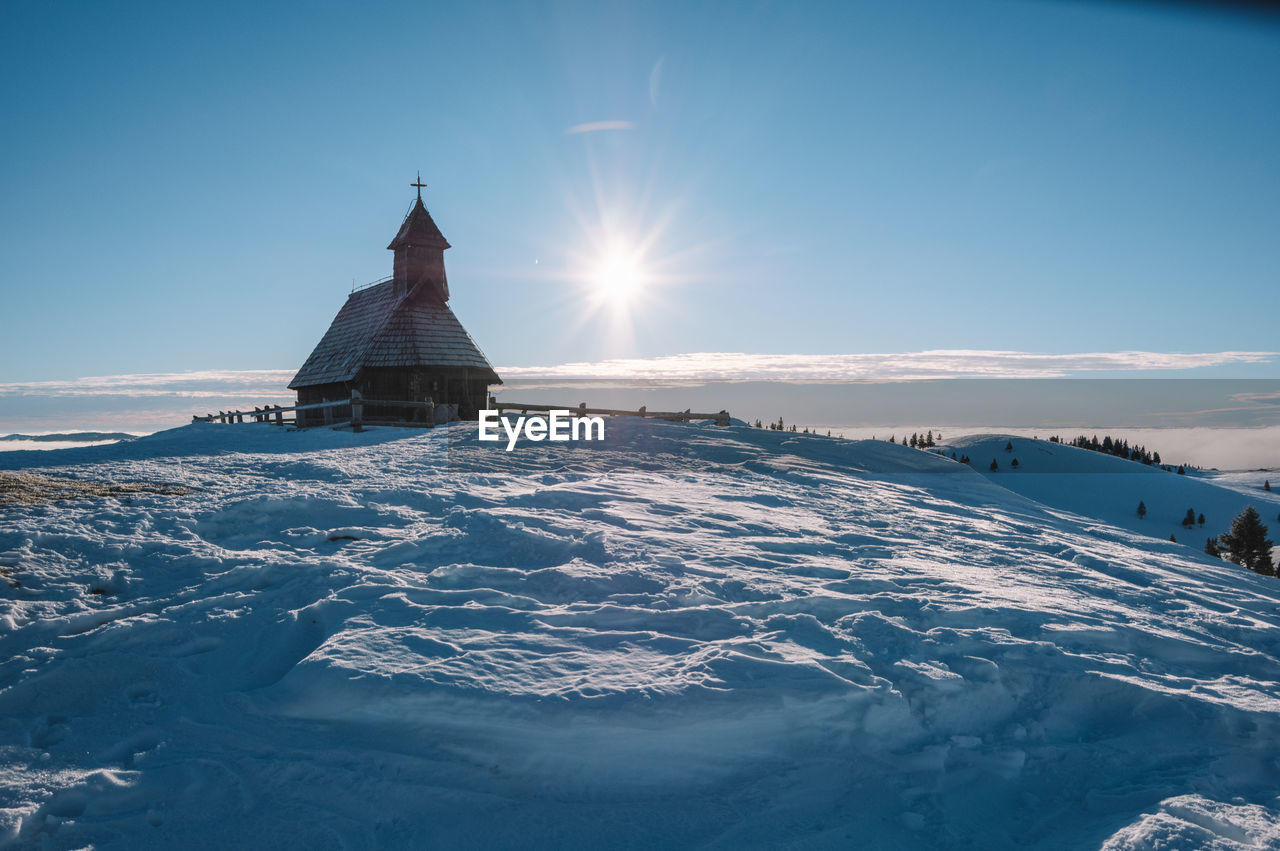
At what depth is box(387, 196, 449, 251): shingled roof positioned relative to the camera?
2766 cm

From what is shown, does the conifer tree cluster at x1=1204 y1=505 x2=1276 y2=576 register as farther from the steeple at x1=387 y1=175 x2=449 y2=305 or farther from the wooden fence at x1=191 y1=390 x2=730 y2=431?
the steeple at x1=387 y1=175 x2=449 y2=305

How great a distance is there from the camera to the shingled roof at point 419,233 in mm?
27656

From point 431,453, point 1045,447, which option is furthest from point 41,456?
point 1045,447

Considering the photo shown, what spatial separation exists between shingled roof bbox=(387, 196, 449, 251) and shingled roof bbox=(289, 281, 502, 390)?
47cm

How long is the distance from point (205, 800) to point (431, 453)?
10550mm

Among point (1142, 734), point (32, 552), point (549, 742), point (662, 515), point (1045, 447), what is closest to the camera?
point (549, 742)

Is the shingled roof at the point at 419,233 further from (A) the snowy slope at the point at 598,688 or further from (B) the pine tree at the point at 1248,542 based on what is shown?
Result: (B) the pine tree at the point at 1248,542

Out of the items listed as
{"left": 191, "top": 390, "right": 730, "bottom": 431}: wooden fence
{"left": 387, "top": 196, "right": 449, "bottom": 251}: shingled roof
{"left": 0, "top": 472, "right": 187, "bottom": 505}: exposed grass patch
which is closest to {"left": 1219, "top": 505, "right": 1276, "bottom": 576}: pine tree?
{"left": 191, "top": 390, "right": 730, "bottom": 431}: wooden fence

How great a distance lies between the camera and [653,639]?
4996 mm

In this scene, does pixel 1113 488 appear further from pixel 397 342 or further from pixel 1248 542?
pixel 397 342

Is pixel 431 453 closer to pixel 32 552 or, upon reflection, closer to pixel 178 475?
pixel 178 475

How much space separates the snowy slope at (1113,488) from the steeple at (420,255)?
117 feet

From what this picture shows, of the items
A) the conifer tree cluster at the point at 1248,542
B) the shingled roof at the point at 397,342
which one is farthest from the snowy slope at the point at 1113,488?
the shingled roof at the point at 397,342

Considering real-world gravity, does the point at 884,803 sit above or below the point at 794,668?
below
